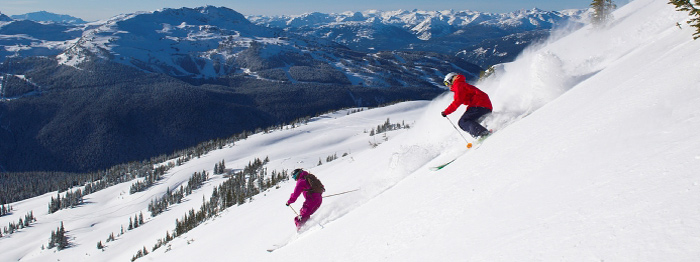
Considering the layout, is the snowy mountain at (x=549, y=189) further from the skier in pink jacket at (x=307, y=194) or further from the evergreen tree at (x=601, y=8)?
the evergreen tree at (x=601, y=8)

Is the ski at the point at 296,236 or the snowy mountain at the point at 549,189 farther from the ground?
the snowy mountain at the point at 549,189

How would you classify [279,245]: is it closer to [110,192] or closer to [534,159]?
[534,159]

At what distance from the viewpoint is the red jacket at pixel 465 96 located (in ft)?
36.1

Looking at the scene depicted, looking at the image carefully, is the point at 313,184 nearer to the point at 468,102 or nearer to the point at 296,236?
the point at 296,236

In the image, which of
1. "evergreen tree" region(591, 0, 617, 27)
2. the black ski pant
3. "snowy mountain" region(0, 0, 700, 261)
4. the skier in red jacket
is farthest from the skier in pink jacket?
"evergreen tree" region(591, 0, 617, 27)

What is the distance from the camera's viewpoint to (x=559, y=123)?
7.75m

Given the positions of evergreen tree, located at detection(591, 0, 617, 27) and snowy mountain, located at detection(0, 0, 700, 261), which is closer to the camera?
snowy mountain, located at detection(0, 0, 700, 261)

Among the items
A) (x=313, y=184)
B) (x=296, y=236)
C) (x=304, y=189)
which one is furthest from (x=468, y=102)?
(x=296, y=236)

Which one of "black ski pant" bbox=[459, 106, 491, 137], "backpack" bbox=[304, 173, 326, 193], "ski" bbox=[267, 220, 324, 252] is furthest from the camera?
"backpack" bbox=[304, 173, 326, 193]

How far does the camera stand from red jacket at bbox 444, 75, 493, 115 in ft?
36.1

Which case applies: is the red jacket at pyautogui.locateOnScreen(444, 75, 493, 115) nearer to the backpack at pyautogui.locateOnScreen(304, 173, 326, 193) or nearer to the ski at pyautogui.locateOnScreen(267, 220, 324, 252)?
the backpack at pyautogui.locateOnScreen(304, 173, 326, 193)

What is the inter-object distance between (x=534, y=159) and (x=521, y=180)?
83 centimetres

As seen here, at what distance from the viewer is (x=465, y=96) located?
11172 millimetres

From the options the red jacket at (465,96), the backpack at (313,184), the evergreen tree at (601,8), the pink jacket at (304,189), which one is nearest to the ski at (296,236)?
the pink jacket at (304,189)
